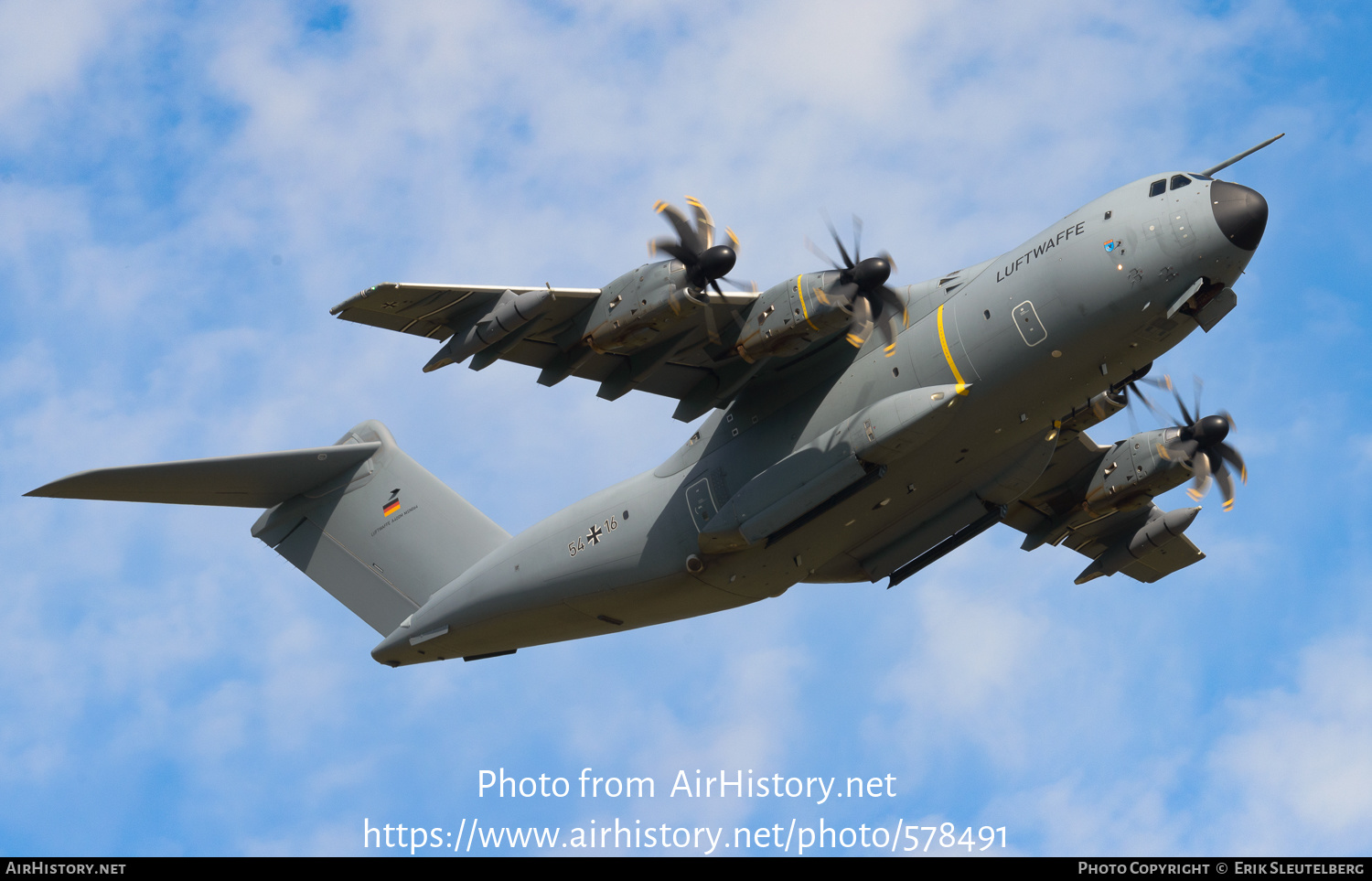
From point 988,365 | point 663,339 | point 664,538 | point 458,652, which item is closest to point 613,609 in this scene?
point 664,538

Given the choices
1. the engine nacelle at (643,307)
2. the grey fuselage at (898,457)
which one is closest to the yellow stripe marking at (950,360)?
the grey fuselage at (898,457)

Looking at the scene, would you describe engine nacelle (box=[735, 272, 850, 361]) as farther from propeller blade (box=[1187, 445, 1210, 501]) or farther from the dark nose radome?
propeller blade (box=[1187, 445, 1210, 501])

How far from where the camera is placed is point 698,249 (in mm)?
12406

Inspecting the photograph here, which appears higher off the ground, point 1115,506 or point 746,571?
point 1115,506

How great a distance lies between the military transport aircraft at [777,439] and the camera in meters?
12.0

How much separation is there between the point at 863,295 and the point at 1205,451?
5883 millimetres

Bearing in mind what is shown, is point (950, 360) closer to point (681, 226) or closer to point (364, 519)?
point (681, 226)

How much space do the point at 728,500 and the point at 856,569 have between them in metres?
2.48

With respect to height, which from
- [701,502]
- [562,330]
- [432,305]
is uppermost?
[432,305]

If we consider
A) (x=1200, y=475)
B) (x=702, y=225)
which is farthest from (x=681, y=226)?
(x=1200, y=475)

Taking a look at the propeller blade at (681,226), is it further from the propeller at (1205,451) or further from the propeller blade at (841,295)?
the propeller at (1205,451)

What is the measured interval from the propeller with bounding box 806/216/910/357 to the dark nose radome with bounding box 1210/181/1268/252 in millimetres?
2842

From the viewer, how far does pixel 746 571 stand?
14.1 meters
